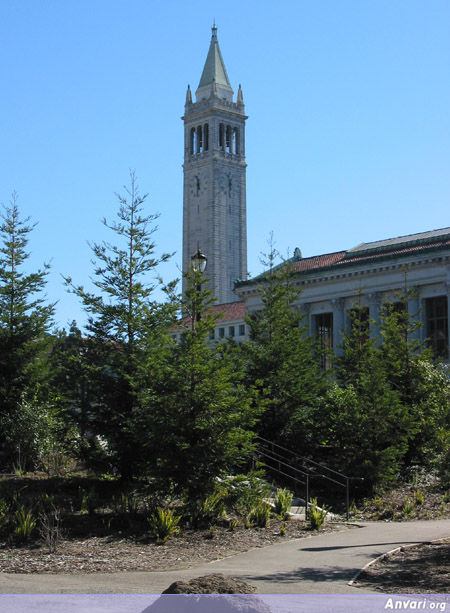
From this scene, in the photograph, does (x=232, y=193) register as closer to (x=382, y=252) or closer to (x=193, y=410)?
(x=382, y=252)

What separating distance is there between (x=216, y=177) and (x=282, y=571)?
110 m

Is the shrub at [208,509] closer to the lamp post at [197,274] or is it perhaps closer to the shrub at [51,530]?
the shrub at [51,530]

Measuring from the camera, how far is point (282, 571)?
11.4 metres

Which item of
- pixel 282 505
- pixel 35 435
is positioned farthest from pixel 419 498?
pixel 35 435

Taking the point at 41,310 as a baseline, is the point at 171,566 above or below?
below

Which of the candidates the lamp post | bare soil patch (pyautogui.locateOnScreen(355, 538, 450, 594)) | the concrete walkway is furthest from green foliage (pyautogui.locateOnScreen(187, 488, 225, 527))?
bare soil patch (pyautogui.locateOnScreen(355, 538, 450, 594))

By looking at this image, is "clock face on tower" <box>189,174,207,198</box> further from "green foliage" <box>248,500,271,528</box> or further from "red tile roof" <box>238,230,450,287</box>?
"green foliage" <box>248,500,271,528</box>

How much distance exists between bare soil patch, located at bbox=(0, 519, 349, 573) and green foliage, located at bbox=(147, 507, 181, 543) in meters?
0.15

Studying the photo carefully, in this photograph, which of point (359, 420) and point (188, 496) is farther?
point (359, 420)

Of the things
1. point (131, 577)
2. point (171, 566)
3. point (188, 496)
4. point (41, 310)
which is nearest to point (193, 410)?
point (188, 496)

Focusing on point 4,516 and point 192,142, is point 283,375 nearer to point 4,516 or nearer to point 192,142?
point 4,516

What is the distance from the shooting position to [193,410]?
1623 cm

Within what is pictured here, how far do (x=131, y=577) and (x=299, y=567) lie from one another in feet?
8.75

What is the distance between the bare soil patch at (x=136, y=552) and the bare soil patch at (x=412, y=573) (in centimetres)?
280
